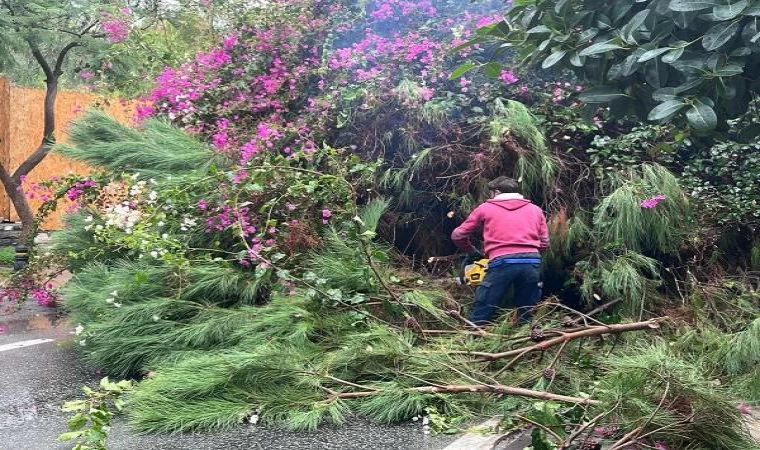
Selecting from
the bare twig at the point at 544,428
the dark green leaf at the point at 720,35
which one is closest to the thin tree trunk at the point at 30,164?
the bare twig at the point at 544,428

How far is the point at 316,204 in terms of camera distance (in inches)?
224

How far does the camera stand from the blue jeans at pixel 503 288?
5.19 meters

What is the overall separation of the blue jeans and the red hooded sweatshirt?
130 mm

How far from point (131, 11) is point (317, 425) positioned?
9475 millimetres

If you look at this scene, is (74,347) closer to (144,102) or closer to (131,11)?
(144,102)

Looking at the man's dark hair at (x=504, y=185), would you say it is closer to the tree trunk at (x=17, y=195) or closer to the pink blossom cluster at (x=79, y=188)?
Answer: the pink blossom cluster at (x=79, y=188)

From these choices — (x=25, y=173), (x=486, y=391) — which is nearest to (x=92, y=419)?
(x=486, y=391)

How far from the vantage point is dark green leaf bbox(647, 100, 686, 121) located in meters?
2.12

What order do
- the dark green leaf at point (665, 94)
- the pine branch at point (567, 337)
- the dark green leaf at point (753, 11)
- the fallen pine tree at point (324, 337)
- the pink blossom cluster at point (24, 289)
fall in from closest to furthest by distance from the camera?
the dark green leaf at point (753, 11) < the dark green leaf at point (665, 94) < the fallen pine tree at point (324, 337) < the pine branch at point (567, 337) < the pink blossom cluster at point (24, 289)

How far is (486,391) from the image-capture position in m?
3.85

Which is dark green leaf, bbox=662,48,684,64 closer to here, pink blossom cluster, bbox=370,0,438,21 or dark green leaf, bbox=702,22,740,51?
dark green leaf, bbox=702,22,740,51

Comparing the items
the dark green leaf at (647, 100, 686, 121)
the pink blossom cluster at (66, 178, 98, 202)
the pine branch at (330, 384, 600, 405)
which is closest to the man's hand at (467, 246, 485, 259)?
the pine branch at (330, 384, 600, 405)

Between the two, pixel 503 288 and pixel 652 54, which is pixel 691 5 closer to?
pixel 652 54

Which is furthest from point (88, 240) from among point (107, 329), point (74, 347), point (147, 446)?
point (147, 446)
